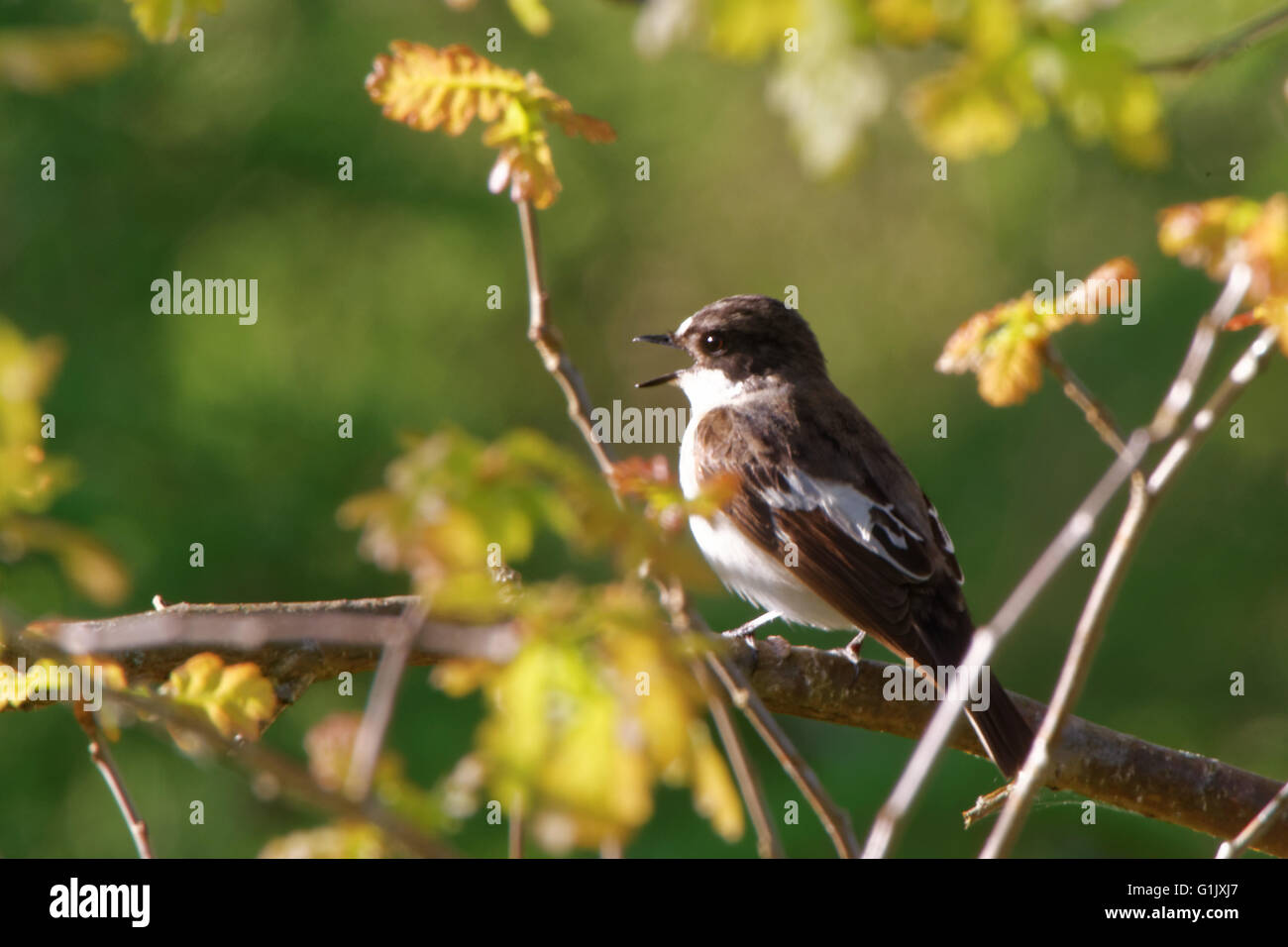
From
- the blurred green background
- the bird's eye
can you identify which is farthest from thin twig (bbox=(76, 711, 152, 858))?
the blurred green background

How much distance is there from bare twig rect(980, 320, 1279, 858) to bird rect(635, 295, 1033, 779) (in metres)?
2.27

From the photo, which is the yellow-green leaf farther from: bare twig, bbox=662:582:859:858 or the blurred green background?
the blurred green background

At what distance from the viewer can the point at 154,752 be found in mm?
7152

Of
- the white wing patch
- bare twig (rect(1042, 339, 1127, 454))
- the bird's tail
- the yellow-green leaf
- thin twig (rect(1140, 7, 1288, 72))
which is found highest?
thin twig (rect(1140, 7, 1288, 72))

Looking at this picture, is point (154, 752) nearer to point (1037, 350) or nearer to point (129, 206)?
point (129, 206)

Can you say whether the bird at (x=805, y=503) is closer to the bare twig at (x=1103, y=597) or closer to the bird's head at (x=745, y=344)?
the bird's head at (x=745, y=344)

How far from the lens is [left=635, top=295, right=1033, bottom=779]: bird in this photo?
172 inches

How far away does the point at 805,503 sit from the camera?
468cm

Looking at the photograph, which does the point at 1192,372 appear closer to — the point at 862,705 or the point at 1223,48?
the point at 1223,48

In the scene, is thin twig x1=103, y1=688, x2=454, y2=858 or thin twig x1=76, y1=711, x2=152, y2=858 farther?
thin twig x1=76, y1=711, x2=152, y2=858

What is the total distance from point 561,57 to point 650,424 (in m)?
2.90

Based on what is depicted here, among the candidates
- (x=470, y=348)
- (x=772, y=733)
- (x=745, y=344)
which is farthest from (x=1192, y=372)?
(x=470, y=348)

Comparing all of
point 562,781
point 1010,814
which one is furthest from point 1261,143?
point 562,781

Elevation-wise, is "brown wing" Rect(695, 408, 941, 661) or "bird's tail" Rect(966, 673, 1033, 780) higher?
"brown wing" Rect(695, 408, 941, 661)
